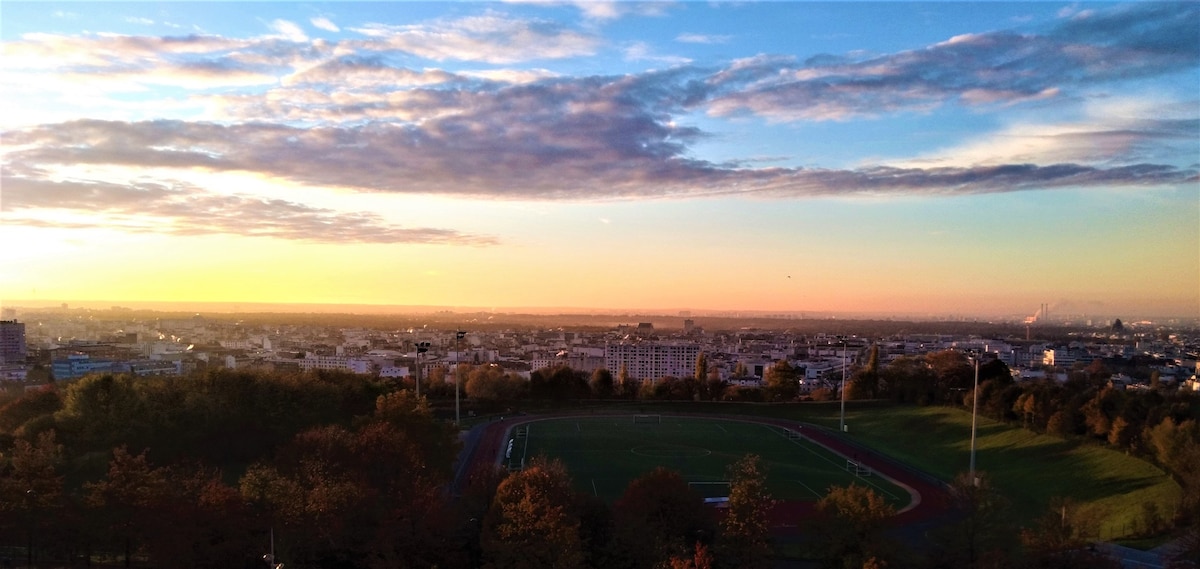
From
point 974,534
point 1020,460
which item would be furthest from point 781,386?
point 974,534

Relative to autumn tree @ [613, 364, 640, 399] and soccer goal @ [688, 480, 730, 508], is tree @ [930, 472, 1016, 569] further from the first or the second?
autumn tree @ [613, 364, 640, 399]

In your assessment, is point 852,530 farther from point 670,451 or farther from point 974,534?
point 670,451

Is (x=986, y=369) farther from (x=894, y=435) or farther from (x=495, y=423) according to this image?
(x=495, y=423)

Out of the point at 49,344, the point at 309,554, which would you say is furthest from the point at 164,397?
the point at 49,344

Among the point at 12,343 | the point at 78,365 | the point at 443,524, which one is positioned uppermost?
the point at 12,343

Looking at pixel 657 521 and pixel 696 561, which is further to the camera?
pixel 657 521

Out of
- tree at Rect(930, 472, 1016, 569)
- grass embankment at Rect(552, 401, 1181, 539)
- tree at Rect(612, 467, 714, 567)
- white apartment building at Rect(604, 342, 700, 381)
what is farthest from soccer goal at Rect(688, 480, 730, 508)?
white apartment building at Rect(604, 342, 700, 381)

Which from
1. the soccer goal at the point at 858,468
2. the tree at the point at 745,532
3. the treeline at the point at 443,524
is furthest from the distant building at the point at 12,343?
the soccer goal at the point at 858,468
